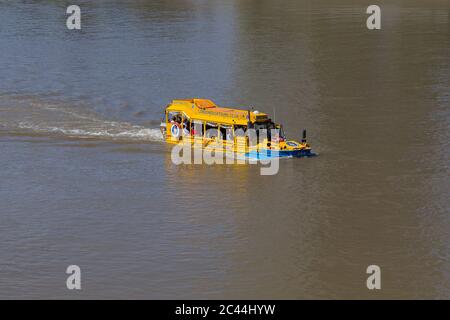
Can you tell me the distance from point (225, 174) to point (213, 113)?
4595mm

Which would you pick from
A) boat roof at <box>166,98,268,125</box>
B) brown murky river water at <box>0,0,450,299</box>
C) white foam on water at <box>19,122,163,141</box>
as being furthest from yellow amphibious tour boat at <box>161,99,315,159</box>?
white foam on water at <box>19,122,163,141</box>

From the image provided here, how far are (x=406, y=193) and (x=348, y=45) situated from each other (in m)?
36.4

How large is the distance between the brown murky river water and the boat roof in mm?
1969

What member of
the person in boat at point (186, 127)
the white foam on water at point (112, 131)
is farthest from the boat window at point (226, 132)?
the white foam on water at point (112, 131)

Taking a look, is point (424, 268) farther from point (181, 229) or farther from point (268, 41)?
point (268, 41)

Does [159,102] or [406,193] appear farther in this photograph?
[159,102]

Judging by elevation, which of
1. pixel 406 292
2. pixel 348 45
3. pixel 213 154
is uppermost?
pixel 348 45

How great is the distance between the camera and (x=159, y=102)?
182 ft

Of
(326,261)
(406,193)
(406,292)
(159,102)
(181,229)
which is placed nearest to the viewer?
(406,292)

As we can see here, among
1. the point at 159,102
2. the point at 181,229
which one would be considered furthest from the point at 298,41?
the point at 181,229

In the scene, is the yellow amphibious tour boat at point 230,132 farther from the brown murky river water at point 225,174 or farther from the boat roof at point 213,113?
the brown murky river water at point 225,174

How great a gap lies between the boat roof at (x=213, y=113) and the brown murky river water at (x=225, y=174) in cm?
197

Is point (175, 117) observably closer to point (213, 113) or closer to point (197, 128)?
point (197, 128)

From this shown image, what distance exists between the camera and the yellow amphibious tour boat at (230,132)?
1684 inches
